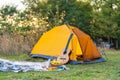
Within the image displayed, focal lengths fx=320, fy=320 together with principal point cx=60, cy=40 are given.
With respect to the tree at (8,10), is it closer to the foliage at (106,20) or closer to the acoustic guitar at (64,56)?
the foliage at (106,20)

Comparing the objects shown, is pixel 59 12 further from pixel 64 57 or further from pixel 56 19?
pixel 64 57

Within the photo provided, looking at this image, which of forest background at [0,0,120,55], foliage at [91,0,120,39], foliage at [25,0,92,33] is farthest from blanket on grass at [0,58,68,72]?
foliage at [91,0,120,39]

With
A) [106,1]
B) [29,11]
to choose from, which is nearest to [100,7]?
[106,1]

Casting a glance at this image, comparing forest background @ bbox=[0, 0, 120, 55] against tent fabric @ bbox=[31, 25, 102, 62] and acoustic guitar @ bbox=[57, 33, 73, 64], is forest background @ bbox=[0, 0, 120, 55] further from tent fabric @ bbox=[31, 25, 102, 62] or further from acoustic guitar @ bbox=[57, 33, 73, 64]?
acoustic guitar @ bbox=[57, 33, 73, 64]

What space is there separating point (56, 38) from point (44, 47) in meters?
0.52

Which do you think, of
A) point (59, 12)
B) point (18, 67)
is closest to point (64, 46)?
point (18, 67)

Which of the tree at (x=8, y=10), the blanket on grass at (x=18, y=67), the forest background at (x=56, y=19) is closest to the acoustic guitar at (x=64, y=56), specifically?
the blanket on grass at (x=18, y=67)

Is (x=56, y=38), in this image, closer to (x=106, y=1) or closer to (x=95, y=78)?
(x=95, y=78)

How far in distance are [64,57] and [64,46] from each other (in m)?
0.64

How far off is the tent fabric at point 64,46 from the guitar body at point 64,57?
137mm

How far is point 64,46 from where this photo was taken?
10.3 m

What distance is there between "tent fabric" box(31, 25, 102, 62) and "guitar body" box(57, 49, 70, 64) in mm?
137

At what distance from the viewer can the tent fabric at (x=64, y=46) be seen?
33.4 ft

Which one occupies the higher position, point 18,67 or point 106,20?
point 106,20
